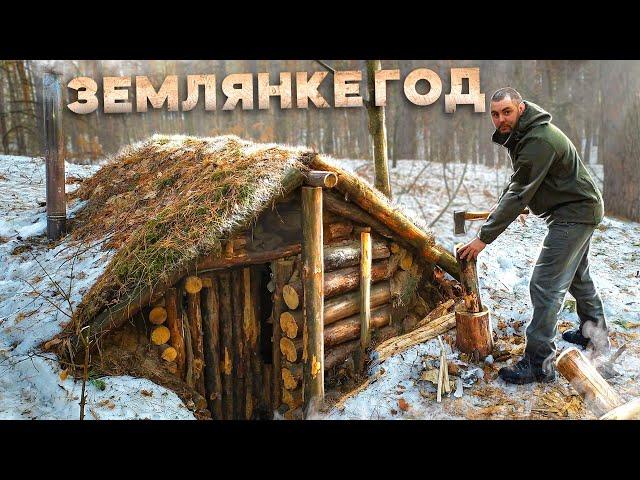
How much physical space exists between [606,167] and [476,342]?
5.34m

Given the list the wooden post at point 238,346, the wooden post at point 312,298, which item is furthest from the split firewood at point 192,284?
the wooden post at point 312,298

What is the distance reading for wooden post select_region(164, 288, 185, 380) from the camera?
468 centimetres

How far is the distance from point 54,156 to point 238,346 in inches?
136

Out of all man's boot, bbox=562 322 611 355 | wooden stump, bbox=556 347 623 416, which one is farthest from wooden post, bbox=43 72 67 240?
man's boot, bbox=562 322 611 355

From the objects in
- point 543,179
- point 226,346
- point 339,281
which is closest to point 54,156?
point 226,346

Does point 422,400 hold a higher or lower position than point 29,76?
lower

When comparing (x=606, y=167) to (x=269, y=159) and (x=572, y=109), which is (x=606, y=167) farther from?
(x=572, y=109)

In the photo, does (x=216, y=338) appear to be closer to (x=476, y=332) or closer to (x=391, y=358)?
(x=391, y=358)

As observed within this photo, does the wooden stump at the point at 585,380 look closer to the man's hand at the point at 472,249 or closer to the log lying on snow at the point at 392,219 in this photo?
the man's hand at the point at 472,249

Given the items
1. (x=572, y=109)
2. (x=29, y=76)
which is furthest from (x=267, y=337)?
(x=572, y=109)

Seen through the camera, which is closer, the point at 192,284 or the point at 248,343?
the point at 192,284

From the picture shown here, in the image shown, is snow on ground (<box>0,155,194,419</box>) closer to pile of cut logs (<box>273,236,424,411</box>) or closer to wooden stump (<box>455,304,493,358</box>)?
pile of cut logs (<box>273,236,424,411</box>)

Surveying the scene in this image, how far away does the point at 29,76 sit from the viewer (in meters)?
13.9

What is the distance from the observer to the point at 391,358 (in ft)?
16.4
